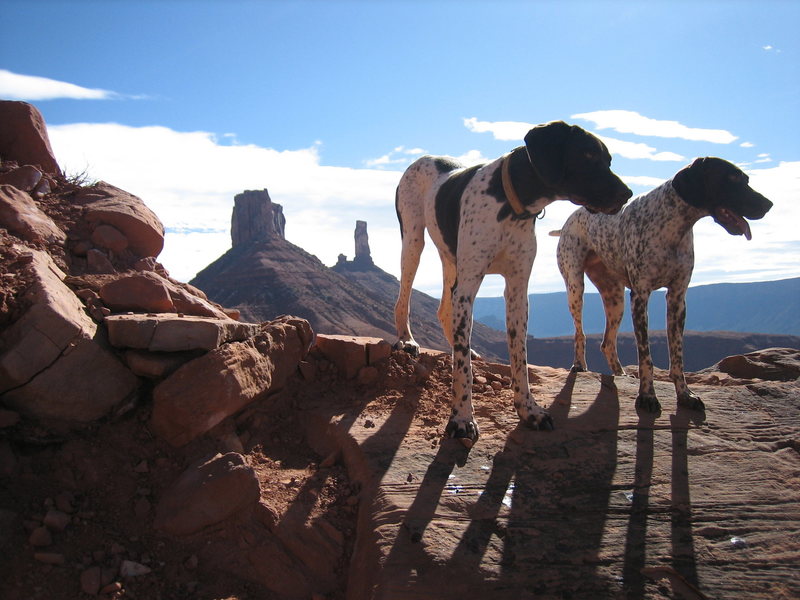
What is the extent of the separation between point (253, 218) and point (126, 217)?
66954 mm

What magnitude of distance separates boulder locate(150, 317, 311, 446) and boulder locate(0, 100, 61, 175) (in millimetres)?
3431

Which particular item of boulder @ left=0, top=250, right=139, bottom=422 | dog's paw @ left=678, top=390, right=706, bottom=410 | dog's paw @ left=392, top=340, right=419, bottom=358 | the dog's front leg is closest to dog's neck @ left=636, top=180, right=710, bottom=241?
dog's paw @ left=678, top=390, right=706, bottom=410

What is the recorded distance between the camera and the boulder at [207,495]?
310 cm

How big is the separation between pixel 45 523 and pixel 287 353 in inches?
78.4

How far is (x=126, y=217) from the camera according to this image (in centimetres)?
505

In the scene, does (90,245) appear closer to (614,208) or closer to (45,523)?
(45,523)

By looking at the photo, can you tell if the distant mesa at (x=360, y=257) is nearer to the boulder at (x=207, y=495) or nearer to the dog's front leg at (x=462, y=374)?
the dog's front leg at (x=462, y=374)

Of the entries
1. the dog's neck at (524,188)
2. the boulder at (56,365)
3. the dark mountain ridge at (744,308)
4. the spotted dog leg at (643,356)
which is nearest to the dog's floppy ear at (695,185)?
the spotted dog leg at (643,356)

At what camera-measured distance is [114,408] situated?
11.3 feet

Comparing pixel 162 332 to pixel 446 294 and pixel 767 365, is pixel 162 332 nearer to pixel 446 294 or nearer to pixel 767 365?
pixel 446 294

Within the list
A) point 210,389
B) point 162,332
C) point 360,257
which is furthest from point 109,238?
point 360,257

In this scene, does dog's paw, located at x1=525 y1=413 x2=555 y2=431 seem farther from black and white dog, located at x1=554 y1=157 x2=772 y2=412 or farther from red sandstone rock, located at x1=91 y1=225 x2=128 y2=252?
red sandstone rock, located at x1=91 y1=225 x2=128 y2=252

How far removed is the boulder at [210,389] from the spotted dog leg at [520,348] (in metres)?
1.85

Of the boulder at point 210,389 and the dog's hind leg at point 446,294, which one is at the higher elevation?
the dog's hind leg at point 446,294
